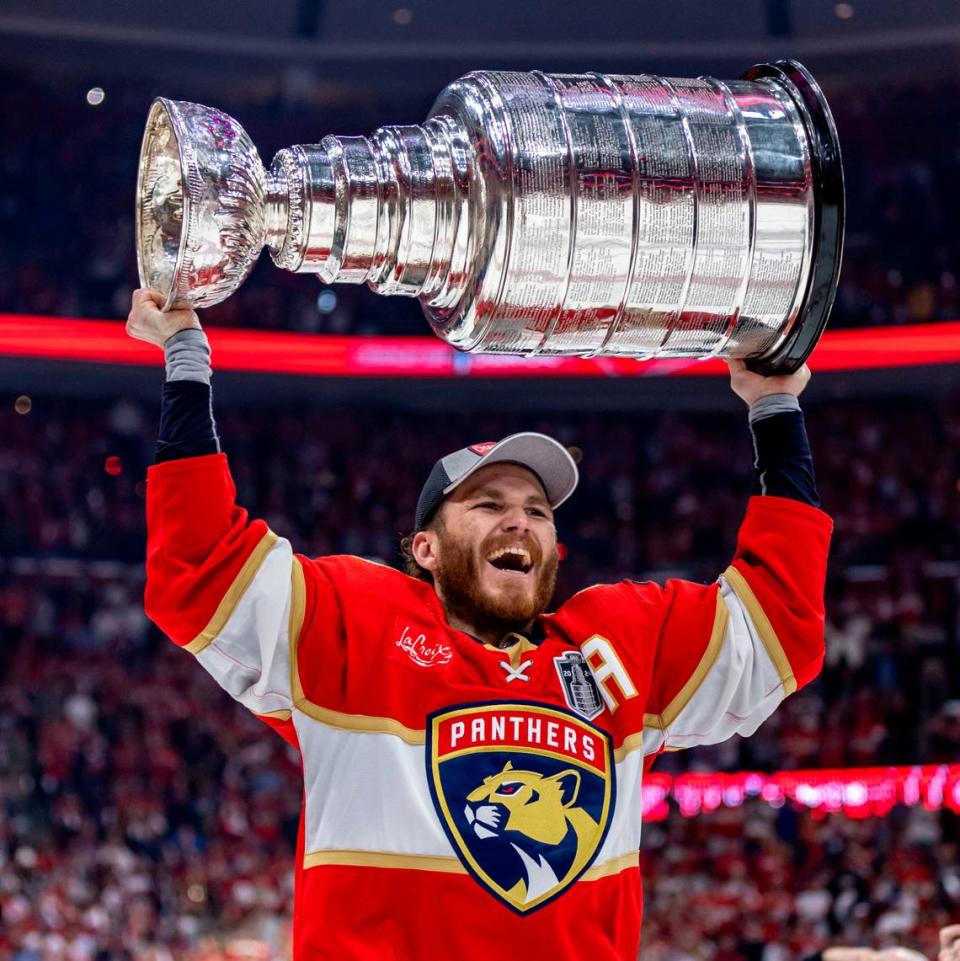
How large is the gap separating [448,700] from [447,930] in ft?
1.03

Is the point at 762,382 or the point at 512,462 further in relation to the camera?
the point at 512,462

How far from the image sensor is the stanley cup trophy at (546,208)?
1.83 meters

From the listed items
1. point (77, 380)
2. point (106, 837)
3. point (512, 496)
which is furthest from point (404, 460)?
point (512, 496)

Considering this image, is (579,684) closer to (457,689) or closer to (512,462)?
(457,689)

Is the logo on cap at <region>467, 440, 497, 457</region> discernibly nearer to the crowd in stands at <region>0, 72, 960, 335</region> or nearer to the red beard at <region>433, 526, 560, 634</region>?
the red beard at <region>433, 526, 560, 634</region>

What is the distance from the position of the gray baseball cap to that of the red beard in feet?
0.36

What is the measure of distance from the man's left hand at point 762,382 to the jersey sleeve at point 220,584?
0.77m

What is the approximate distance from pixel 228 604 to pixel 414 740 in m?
0.33

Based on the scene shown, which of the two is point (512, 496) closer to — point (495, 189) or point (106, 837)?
point (495, 189)

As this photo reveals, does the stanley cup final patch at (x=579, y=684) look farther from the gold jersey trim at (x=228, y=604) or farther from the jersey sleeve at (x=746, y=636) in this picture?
the gold jersey trim at (x=228, y=604)

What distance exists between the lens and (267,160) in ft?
39.0

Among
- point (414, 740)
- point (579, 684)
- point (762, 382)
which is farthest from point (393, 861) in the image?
point (762, 382)

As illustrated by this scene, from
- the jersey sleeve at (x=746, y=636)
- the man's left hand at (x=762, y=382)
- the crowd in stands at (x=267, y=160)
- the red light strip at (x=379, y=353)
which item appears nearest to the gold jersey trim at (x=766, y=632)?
the jersey sleeve at (x=746, y=636)

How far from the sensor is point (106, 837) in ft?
29.0
